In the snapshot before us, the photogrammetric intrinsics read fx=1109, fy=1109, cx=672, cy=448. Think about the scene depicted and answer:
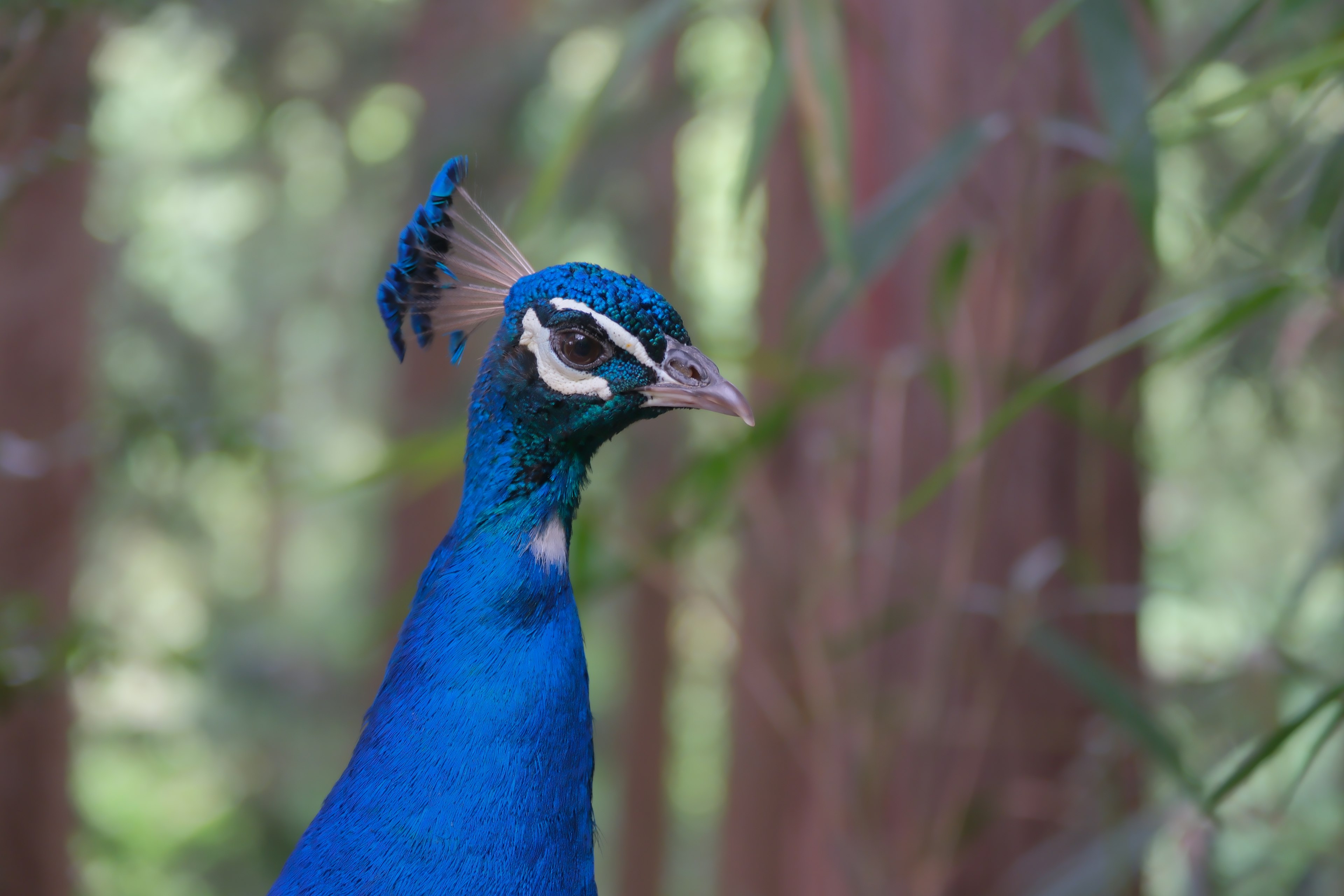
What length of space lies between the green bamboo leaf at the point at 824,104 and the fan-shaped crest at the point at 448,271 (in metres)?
0.30

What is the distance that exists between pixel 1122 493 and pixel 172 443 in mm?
1449

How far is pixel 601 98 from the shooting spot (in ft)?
3.85

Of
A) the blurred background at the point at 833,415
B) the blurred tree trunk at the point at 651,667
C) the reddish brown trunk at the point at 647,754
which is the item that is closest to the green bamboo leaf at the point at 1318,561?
the blurred background at the point at 833,415

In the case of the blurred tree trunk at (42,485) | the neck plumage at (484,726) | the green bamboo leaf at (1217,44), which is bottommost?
the neck plumage at (484,726)

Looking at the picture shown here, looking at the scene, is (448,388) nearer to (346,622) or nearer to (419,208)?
(419,208)

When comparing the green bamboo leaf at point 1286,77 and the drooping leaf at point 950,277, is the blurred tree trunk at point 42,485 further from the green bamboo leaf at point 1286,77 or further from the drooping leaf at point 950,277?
the green bamboo leaf at point 1286,77

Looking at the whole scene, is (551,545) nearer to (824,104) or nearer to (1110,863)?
(824,104)

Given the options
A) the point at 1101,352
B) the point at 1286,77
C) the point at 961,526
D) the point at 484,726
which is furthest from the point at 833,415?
the point at 484,726

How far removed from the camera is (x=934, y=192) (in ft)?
3.95

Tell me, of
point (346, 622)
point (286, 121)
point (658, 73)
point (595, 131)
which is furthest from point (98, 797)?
point (595, 131)

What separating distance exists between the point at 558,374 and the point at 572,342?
28mm

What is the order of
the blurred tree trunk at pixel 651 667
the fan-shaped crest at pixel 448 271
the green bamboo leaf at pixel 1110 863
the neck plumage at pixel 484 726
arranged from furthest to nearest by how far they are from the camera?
the blurred tree trunk at pixel 651 667, the green bamboo leaf at pixel 1110 863, the fan-shaped crest at pixel 448 271, the neck plumage at pixel 484 726

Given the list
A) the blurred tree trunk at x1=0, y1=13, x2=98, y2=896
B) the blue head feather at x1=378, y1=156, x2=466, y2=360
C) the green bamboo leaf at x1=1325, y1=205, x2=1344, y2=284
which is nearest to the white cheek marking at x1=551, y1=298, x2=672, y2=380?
the blue head feather at x1=378, y1=156, x2=466, y2=360

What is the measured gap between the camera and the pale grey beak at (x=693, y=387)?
0.83 meters
